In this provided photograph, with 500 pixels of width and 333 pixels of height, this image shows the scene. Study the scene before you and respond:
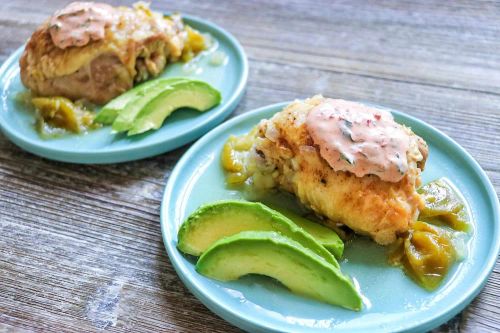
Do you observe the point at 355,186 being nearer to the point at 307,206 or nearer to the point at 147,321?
the point at 307,206

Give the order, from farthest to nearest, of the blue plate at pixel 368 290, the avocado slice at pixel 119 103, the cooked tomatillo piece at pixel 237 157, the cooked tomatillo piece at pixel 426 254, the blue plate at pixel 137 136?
1. the avocado slice at pixel 119 103
2. the blue plate at pixel 137 136
3. the cooked tomatillo piece at pixel 237 157
4. the cooked tomatillo piece at pixel 426 254
5. the blue plate at pixel 368 290

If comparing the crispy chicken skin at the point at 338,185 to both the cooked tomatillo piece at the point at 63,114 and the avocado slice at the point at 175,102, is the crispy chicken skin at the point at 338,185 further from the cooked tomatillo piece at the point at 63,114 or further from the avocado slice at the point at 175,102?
the cooked tomatillo piece at the point at 63,114

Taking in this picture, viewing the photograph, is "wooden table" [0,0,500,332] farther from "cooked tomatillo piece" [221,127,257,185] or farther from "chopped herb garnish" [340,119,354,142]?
"chopped herb garnish" [340,119,354,142]

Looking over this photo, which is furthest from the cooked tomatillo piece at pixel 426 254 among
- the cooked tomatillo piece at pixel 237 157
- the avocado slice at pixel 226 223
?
the cooked tomatillo piece at pixel 237 157

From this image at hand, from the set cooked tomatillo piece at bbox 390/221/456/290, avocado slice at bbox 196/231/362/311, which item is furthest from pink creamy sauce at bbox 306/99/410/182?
avocado slice at bbox 196/231/362/311

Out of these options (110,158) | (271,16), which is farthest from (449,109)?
(110,158)

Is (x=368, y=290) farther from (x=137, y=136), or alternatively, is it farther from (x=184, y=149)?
(x=137, y=136)
